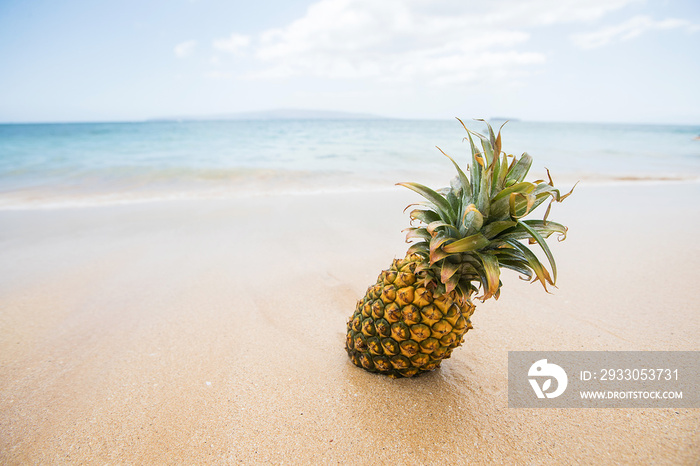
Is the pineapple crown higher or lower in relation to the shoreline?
higher

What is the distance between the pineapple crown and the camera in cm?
162

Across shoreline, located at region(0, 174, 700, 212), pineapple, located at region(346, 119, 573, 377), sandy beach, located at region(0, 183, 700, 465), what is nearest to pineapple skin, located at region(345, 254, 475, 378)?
pineapple, located at region(346, 119, 573, 377)

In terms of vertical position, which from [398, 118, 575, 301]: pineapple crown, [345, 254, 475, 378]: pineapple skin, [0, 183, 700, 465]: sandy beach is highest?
[398, 118, 575, 301]: pineapple crown

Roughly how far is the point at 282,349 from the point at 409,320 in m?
1.17

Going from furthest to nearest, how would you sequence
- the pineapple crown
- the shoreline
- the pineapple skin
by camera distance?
the shoreline
the pineapple skin
the pineapple crown

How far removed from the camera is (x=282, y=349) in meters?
2.57

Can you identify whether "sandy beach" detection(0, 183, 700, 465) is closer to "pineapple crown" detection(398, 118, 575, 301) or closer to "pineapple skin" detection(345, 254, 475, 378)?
"pineapple skin" detection(345, 254, 475, 378)

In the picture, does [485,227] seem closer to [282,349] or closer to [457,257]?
[457,257]

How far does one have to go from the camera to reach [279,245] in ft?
14.9

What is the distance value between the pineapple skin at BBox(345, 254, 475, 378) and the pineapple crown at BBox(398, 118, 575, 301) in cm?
7

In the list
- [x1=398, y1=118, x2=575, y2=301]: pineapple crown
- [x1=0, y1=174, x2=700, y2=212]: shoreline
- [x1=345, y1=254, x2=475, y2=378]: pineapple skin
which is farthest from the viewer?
[x1=0, y1=174, x2=700, y2=212]: shoreline

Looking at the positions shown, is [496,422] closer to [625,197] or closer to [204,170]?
[625,197]

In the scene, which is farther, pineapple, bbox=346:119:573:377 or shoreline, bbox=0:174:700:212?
shoreline, bbox=0:174:700:212

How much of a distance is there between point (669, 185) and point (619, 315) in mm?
8376
